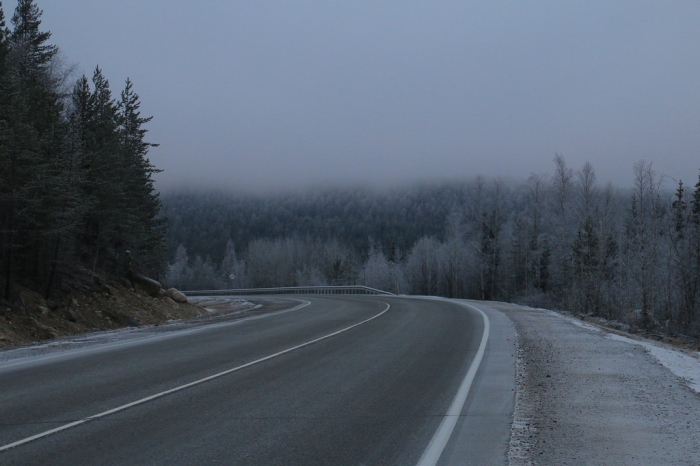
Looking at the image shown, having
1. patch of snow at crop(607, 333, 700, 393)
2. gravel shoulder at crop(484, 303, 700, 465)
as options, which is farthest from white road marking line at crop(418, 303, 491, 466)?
patch of snow at crop(607, 333, 700, 393)

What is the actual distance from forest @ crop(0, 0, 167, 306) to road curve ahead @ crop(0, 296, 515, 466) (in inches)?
354

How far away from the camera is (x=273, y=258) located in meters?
124

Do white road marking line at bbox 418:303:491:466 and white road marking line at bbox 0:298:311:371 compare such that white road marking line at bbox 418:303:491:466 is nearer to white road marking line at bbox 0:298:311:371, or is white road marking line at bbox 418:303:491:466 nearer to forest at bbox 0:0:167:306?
white road marking line at bbox 0:298:311:371

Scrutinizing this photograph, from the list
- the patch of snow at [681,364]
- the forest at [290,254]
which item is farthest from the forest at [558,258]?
the patch of snow at [681,364]

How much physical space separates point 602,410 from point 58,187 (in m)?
19.3

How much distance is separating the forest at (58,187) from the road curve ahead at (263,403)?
898 cm

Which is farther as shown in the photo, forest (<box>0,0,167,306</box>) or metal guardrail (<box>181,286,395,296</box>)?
metal guardrail (<box>181,286,395,296</box>)

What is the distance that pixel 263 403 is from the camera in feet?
24.9

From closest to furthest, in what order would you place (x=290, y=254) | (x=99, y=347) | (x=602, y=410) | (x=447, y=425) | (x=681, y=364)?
(x=447, y=425) < (x=602, y=410) < (x=681, y=364) < (x=99, y=347) < (x=290, y=254)

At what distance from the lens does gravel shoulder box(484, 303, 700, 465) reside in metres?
5.25

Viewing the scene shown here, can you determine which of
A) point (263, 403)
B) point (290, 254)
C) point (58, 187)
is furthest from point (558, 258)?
point (290, 254)

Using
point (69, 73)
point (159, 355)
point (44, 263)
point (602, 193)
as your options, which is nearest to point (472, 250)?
point (602, 193)

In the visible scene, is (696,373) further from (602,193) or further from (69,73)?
(602,193)

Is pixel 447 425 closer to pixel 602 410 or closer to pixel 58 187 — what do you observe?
pixel 602 410
